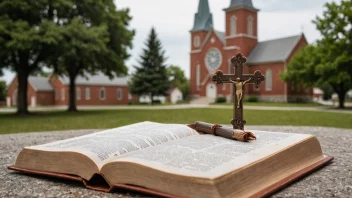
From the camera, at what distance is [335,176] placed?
4699mm

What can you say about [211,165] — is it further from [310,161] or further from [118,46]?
[118,46]

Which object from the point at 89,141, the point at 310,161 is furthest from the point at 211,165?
the point at 310,161

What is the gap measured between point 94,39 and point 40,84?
3383 cm

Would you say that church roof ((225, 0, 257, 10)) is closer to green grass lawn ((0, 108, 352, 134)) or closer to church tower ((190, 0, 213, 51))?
church tower ((190, 0, 213, 51))

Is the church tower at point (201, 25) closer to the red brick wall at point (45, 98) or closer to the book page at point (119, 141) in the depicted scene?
the red brick wall at point (45, 98)

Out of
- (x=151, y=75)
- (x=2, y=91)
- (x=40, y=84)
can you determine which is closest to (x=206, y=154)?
(x=151, y=75)

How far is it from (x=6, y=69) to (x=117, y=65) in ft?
25.4

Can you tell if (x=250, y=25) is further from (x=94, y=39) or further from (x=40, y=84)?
(x=94, y=39)

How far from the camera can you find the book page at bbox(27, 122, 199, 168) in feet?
13.8

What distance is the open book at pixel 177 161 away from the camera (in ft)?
11.1

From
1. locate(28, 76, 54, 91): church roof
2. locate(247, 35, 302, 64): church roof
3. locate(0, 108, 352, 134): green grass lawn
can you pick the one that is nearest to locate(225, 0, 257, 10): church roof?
locate(247, 35, 302, 64): church roof

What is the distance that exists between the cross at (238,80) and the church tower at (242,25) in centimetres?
4373

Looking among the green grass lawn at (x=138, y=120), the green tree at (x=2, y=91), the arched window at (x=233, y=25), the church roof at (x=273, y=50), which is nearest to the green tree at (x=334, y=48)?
the green grass lawn at (x=138, y=120)

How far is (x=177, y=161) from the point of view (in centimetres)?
375
